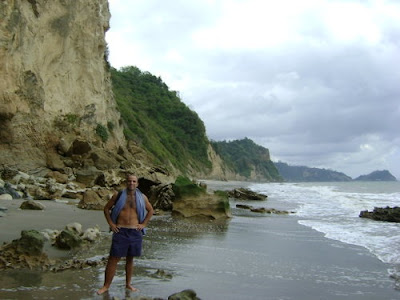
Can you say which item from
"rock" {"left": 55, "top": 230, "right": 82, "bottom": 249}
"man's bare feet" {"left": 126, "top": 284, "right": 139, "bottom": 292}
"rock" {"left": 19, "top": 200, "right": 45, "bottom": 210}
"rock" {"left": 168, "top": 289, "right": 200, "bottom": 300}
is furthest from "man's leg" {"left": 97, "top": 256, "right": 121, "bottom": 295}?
"rock" {"left": 19, "top": 200, "right": 45, "bottom": 210}

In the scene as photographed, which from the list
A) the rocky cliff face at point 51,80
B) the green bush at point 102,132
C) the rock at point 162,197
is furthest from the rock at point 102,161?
the green bush at point 102,132

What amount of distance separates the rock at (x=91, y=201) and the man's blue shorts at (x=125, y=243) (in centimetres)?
718

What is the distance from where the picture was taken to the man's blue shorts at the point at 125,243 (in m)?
4.88

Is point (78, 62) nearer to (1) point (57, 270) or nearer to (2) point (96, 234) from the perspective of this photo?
(2) point (96, 234)

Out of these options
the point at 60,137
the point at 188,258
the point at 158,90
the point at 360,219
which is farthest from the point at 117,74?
the point at 188,258

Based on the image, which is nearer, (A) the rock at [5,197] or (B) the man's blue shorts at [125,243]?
(B) the man's blue shorts at [125,243]

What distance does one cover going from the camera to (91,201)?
1235cm

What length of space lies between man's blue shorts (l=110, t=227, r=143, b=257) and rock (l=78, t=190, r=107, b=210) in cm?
718

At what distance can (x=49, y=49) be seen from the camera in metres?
24.6

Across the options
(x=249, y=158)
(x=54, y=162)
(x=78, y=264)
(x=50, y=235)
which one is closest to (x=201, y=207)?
(x=50, y=235)

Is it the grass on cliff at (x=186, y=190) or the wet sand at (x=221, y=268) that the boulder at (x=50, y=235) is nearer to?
the wet sand at (x=221, y=268)

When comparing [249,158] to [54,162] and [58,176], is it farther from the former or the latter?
[58,176]

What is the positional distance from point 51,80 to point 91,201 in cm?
1486

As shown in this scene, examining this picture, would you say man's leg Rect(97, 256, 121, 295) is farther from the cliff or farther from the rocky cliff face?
the rocky cliff face
